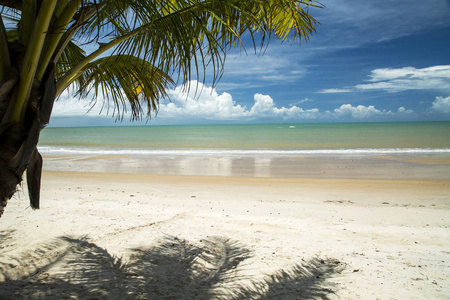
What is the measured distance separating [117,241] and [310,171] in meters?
10.4

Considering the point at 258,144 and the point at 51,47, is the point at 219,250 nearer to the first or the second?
the point at 51,47

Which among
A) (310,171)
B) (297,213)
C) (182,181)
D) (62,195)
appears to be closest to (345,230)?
(297,213)

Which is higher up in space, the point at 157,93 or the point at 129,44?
the point at 129,44

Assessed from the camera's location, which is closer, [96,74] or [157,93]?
[96,74]

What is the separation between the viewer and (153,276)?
297cm

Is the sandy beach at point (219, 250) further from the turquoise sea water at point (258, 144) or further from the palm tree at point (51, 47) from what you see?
the turquoise sea water at point (258, 144)

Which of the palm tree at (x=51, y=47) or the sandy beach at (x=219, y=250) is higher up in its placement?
the palm tree at (x=51, y=47)

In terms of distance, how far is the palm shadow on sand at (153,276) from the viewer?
263 cm

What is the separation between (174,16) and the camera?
253 centimetres

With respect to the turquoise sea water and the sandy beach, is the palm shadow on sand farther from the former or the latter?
the turquoise sea water

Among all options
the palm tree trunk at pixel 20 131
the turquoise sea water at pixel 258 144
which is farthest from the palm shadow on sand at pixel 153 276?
the turquoise sea water at pixel 258 144

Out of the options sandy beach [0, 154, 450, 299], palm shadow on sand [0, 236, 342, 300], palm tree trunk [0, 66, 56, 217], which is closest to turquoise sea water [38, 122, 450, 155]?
sandy beach [0, 154, 450, 299]

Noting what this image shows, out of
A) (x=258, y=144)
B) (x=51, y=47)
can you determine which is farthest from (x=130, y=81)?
(x=258, y=144)

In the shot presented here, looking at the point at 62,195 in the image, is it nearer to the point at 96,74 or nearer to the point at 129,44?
the point at 96,74
